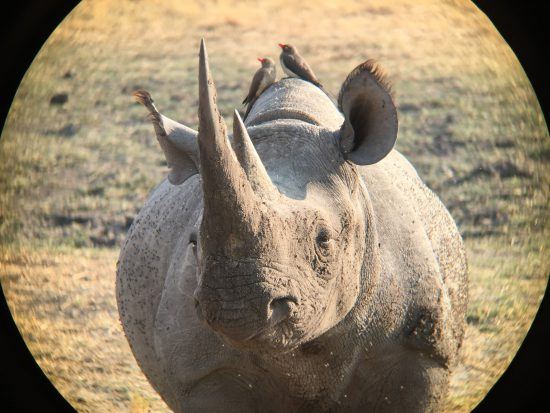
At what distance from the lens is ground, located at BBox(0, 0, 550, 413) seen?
614 centimetres

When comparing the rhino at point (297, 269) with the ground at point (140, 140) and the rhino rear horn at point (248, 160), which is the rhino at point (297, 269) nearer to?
the rhino rear horn at point (248, 160)

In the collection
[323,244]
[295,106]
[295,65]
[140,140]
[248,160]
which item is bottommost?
[140,140]

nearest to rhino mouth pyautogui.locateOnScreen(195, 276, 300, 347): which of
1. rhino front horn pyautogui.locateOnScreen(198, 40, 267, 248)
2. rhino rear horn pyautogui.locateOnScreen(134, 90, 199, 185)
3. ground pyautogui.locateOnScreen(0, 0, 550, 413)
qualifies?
rhino front horn pyautogui.locateOnScreen(198, 40, 267, 248)

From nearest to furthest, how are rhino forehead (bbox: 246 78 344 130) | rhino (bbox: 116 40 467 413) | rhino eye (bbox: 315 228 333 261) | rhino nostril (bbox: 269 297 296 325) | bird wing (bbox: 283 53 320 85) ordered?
rhino (bbox: 116 40 467 413) → rhino nostril (bbox: 269 297 296 325) → rhino eye (bbox: 315 228 333 261) → rhino forehead (bbox: 246 78 344 130) → bird wing (bbox: 283 53 320 85)

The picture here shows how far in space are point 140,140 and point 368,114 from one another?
3.79 m

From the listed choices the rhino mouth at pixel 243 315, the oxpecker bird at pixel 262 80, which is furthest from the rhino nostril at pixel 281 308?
the oxpecker bird at pixel 262 80

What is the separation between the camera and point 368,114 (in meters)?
4.81

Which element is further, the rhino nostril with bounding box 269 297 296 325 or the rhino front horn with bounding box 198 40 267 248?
the rhino nostril with bounding box 269 297 296 325

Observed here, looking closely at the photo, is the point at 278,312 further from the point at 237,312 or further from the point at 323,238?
the point at 323,238

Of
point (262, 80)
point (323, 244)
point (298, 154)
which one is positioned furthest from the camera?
point (262, 80)

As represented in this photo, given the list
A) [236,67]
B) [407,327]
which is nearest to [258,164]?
[407,327]

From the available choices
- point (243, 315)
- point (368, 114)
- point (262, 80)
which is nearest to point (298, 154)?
point (368, 114)

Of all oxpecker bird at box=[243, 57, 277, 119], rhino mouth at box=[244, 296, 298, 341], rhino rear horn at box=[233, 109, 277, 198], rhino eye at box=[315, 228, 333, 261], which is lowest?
oxpecker bird at box=[243, 57, 277, 119]

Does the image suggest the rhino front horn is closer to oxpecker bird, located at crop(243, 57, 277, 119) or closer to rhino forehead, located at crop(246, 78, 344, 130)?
rhino forehead, located at crop(246, 78, 344, 130)
